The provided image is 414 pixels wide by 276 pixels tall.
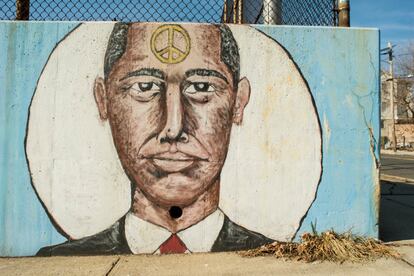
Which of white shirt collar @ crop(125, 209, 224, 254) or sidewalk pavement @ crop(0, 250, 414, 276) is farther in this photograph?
white shirt collar @ crop(125, 209, 224, 254)

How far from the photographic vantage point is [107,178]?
14.5 feet

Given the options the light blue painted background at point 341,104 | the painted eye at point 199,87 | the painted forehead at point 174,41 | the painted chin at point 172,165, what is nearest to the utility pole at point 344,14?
the light blue painted background at point 341,104

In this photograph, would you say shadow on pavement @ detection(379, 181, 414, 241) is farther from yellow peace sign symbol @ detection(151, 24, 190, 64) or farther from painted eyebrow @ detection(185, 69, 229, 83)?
yellow peace sign symbol @ detection(151, 24, 190, 64)

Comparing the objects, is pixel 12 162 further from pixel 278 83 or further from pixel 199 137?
pixel 278 83

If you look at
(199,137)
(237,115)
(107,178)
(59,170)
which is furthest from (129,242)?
(237,115)

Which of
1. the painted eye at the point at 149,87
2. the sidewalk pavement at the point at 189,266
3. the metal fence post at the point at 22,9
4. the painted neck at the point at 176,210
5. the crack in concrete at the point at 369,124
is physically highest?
the metal fence post at the point at 22,9

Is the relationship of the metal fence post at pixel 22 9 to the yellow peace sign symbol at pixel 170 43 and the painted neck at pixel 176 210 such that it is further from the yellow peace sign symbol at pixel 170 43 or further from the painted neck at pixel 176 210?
the painted neck at pixel 176 210

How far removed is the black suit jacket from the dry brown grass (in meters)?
0.12

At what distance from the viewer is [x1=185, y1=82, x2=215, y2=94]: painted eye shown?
4.50 m

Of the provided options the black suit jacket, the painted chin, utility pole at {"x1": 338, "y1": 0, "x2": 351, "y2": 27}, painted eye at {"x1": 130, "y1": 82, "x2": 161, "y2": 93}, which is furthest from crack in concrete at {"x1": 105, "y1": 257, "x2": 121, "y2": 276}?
utility pole at {"x1": 338, "y1": 0, "x2": 351, "y2": 27}

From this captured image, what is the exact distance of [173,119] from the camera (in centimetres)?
448

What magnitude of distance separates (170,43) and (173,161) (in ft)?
4.26

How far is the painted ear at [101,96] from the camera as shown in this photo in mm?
4434

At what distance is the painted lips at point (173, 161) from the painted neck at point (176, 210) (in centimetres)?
36
